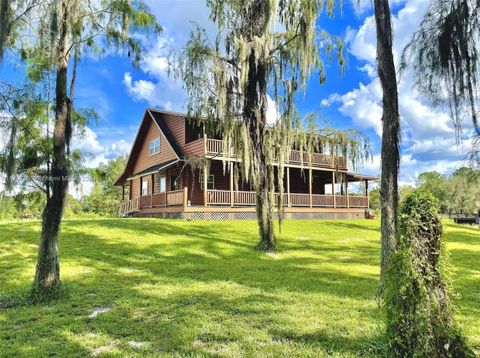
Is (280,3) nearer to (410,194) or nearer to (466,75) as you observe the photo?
(466,75)

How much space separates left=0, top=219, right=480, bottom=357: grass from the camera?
3.87m

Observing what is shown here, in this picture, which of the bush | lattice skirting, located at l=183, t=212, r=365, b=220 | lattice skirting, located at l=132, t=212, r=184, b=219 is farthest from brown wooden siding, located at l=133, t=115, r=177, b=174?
the bush

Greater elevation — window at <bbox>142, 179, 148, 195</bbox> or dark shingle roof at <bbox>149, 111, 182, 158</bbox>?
dark shingle roof at <bbox>149, 111, 182, 158</bbox>

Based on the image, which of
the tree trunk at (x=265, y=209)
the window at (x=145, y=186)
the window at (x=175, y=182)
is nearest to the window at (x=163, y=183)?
the window at (x=175, y=182)

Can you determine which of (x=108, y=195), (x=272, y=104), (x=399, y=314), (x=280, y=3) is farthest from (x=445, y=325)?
(x=108, y=195)

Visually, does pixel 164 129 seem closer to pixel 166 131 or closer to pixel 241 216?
pixel 166 131

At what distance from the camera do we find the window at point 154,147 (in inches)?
918

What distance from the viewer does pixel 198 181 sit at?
21047 millimetres

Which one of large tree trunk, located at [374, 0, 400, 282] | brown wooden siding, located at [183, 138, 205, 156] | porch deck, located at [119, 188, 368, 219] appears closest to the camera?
large tree trunk, located at [374, 0, 400, 282]

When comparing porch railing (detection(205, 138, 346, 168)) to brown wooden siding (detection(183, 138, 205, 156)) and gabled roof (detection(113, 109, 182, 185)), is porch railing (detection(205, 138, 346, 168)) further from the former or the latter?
gabled roof (detection(113, 109, 182, 185))

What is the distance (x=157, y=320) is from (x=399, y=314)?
3.01 m

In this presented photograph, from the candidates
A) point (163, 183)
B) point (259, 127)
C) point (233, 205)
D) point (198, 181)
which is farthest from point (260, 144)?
point (163, 183)

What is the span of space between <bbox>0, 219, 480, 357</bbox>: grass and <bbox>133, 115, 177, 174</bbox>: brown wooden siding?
1009 centimetres

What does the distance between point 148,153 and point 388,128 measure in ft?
70.0
